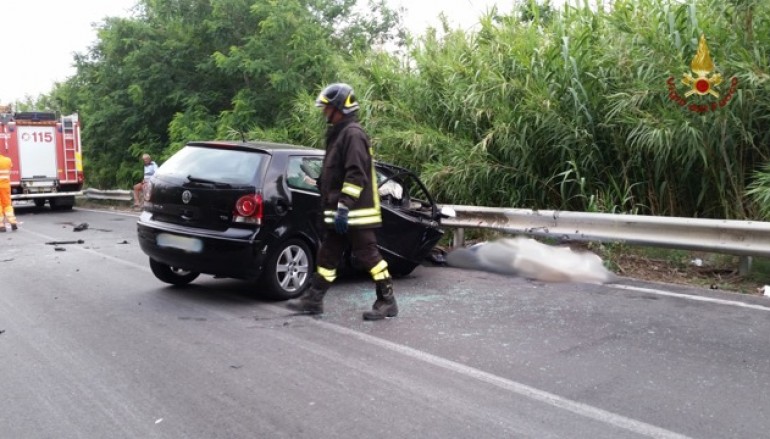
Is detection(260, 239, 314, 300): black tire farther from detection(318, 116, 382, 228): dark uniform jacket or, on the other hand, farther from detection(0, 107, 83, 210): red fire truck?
detection(0, 107, 83, 210): red fire truck

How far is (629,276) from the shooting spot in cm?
736

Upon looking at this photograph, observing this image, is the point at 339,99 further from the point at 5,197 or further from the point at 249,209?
the point at 5,197

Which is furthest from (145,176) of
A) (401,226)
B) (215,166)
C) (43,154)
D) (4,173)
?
(401,226)

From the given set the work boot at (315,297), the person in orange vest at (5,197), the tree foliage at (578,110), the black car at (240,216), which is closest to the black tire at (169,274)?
the black car at (240,216)

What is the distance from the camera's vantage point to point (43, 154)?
1880 centimetres

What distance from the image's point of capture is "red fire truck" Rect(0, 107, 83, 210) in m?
18.2

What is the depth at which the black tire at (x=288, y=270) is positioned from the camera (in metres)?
6.01

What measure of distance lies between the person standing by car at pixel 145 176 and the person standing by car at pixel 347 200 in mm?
12207

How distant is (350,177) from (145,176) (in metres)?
13.7

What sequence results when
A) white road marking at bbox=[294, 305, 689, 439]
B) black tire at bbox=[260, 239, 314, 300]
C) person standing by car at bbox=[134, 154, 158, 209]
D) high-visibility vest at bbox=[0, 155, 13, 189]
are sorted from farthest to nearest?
1. person standing by car at bbox=[134, 154, 158, 209]
2. high-visibility vest at bbox=[0, 155, 13, 189]
3. black tire at bbox=[260, 239, 314, 300]
4. white road marking at bbox=[294, 305, 689, 439]

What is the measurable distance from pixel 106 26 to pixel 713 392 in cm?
2152

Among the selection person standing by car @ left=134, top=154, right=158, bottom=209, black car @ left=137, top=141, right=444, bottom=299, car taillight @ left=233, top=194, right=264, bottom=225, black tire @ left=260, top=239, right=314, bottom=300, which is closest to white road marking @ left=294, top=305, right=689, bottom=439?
black tire @ left=260, top=239, right=314, bottom=300

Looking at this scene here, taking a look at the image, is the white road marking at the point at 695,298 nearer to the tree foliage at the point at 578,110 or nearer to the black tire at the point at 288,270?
the tree foliage at the point at 578,110

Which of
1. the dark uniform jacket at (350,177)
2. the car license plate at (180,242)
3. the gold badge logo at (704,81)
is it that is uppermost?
the gold badge logo at (704,81)
